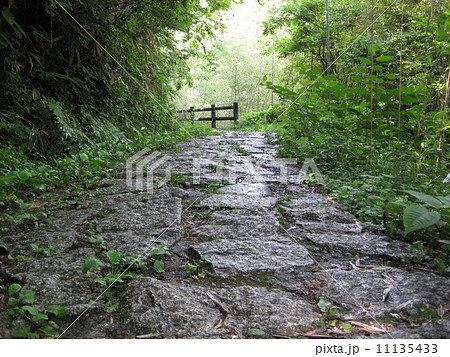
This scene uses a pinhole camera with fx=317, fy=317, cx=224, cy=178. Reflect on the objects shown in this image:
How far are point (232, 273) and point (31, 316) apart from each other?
76 cm

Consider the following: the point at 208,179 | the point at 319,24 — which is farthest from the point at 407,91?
the point at 319,24

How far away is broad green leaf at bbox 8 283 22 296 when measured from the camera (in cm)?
111

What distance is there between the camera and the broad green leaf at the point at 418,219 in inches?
51.4

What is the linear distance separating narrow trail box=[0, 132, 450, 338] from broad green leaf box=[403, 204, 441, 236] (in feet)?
0.73

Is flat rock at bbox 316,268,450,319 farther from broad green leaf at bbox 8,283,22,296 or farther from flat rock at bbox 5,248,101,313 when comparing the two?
broad green leaf at bbox 8,283,22,296

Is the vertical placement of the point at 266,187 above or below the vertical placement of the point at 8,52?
below

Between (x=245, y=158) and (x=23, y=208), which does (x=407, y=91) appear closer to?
(x=245, y=158)

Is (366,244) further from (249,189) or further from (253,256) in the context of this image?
(249,189)

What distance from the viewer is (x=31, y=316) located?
1.03 metres

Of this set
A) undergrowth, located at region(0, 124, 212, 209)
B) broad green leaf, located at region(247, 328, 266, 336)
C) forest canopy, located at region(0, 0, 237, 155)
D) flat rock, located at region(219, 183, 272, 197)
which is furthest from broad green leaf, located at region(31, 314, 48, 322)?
forest canopy, located at region(0, 0, 237, 155)

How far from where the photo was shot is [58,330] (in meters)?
0.98

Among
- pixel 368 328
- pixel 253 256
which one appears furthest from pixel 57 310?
pixel 368 328

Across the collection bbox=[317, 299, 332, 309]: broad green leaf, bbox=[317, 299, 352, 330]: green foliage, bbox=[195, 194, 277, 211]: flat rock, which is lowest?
bbox=[317, 299, 352, 330]: green foliage

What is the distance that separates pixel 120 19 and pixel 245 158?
3162 millimetres
